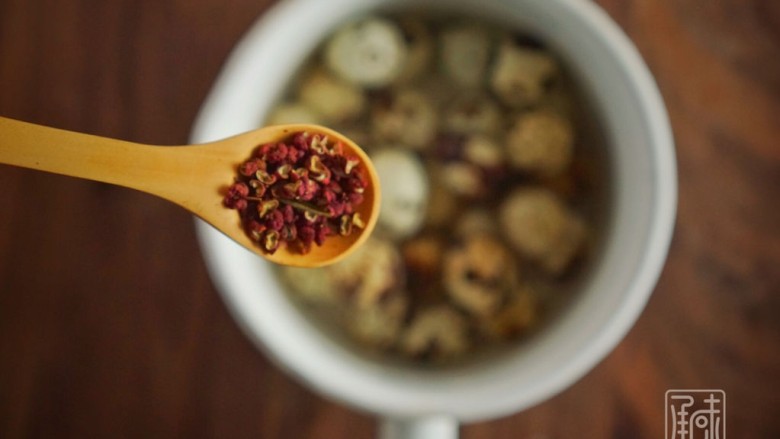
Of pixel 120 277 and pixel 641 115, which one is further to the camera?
pixel 120 277

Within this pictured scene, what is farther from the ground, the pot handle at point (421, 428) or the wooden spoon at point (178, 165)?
the wooden spoon at point (178, 165)

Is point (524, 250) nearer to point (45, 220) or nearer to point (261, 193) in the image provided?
point (261, 193)

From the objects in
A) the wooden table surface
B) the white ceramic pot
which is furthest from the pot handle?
the wooden table surface

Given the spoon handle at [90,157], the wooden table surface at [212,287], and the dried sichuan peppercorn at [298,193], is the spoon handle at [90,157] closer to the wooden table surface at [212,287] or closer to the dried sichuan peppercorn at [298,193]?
the dried sichuan peppercorn at [298,193]

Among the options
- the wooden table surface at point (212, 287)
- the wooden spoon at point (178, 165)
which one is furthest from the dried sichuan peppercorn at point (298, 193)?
the wooden table surface at point (212, 287)

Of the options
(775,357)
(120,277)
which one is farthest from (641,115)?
(120,277)
